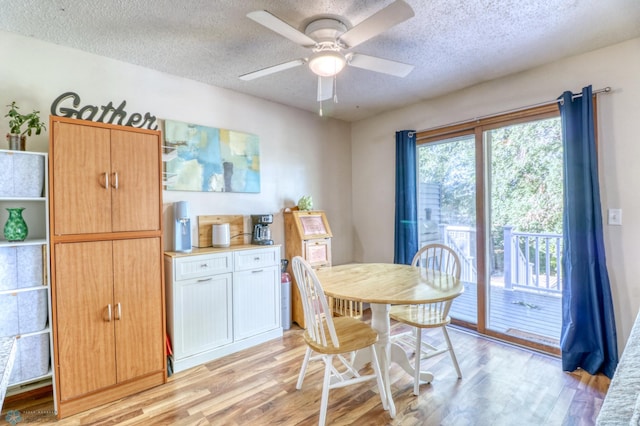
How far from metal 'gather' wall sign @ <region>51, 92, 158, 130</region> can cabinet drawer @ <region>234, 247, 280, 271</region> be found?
1.36 meters

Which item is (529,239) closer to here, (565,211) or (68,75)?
(565,211)

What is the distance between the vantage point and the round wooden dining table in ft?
5.87

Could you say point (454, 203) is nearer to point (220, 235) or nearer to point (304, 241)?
point (304, 241)

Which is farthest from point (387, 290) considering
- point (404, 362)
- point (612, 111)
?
point (612, 111)

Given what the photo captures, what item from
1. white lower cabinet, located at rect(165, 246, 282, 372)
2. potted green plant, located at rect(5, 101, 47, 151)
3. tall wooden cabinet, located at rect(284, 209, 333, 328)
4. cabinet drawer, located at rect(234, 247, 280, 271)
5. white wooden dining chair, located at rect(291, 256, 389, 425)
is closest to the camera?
white wooden dining chair, located at rect(291, 256, 389, 425)

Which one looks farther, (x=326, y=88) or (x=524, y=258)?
(x=524, y=258)

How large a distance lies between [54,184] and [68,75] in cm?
101

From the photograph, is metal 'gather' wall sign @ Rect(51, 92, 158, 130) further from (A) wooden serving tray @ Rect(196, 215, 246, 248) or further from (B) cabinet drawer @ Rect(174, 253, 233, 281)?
(B) cabinet drawer @ Rect(174, 253, 233, 281)

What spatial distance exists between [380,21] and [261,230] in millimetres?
2185

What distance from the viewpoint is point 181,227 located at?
2689mm

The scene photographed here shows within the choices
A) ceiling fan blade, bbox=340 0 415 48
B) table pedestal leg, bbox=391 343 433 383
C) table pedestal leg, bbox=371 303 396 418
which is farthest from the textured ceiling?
table pedestal leg, bbox=391 343 433 383

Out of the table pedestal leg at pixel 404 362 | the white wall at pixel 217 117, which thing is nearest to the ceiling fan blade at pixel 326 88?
the white wall at pixel 217 117

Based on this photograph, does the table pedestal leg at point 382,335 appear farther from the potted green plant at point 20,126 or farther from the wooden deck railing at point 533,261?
the potted green plant at point 20,126

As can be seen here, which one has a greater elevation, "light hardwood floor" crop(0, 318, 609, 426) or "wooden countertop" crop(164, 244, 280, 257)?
"wooden countertop" crop(164, 244, 280, 257)
